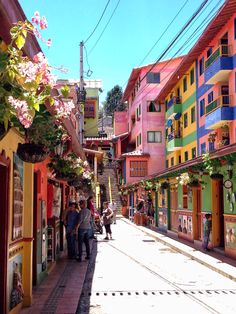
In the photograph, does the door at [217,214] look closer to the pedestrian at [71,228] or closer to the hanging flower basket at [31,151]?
the pedestrian at [71,228]

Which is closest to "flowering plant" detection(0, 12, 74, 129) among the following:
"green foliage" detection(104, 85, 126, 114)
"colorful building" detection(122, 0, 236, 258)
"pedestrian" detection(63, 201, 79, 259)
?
"colorful building" detection(122, 0, 236, 258)

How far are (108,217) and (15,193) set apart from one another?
14.3 metres

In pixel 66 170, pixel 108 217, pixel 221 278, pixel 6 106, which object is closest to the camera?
pixel 6 106

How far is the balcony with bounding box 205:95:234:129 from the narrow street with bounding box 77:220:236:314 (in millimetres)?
14410

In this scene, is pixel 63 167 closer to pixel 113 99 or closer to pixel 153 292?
pixel 153 292

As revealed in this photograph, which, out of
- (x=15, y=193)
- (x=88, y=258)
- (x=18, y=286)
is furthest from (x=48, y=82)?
(x=88, y=258)

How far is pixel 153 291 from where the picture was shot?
985 cm

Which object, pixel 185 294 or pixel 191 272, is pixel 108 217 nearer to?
pixel 191 272

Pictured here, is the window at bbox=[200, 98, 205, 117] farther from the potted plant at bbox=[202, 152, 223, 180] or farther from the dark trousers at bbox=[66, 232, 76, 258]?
the dark trousers at bbox=[66, 232, 76, 258]

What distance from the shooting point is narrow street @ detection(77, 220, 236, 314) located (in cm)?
845

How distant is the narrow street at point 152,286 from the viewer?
845 centimetres

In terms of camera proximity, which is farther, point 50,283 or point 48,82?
point 50,283

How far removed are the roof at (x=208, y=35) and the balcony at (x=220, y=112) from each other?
4359 mm

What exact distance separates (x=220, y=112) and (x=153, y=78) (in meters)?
20.7
